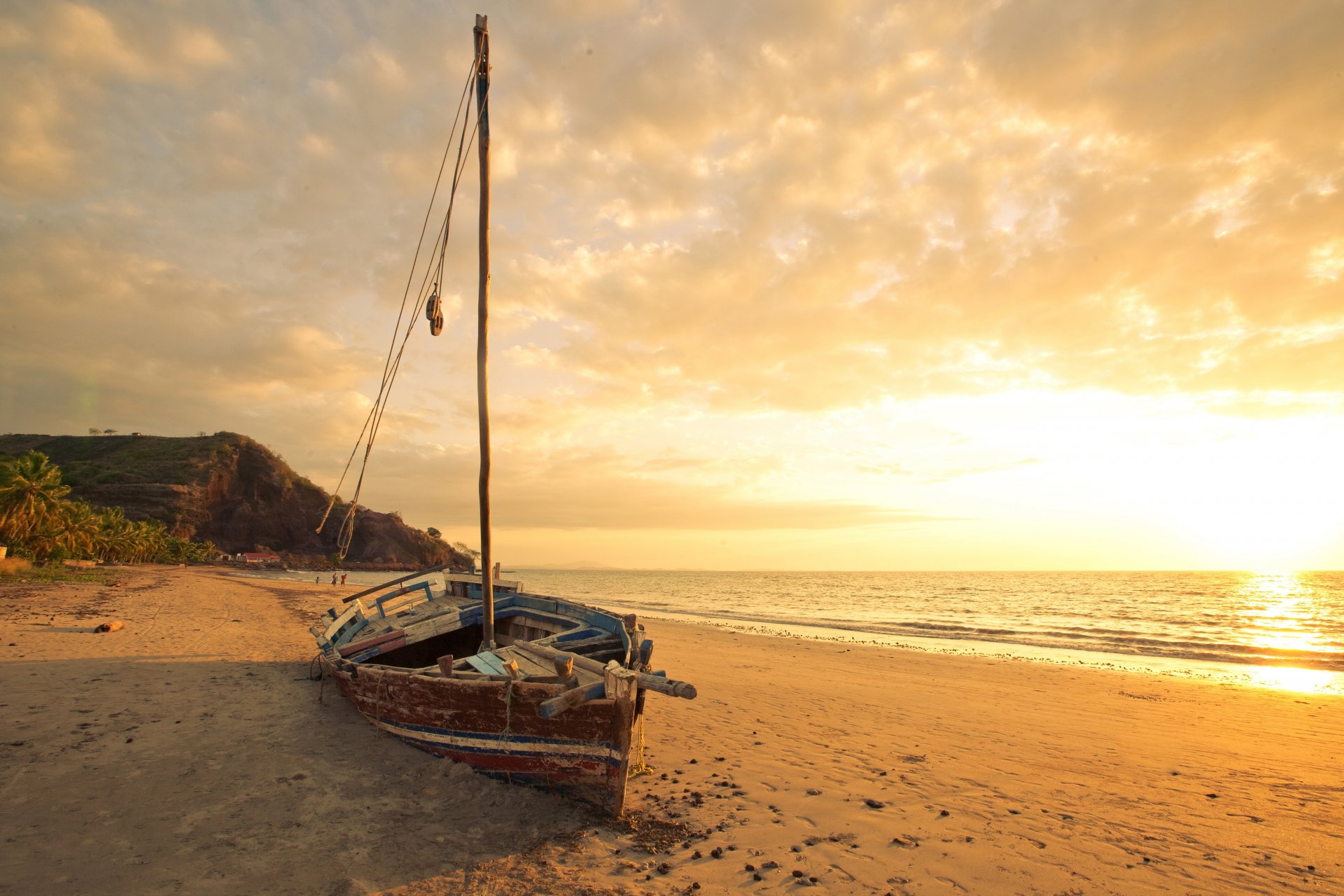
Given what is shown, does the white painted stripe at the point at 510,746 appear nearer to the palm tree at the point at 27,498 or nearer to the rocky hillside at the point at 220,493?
the palm tree at the point at 27,498

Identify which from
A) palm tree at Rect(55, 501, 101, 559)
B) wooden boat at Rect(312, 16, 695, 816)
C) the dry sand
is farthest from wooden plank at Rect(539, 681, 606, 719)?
palm tree at Rect(55, 501, 101, 559)

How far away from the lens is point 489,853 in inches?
224

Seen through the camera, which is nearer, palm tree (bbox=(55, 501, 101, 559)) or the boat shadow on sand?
the boat shadow on sand

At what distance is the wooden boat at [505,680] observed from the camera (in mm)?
6297

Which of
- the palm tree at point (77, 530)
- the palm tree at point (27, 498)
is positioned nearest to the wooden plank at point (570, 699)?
the palm tree at point (27, 498)

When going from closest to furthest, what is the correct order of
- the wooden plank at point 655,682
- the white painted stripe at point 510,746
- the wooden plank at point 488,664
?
the wooden plank at point 655,682 < the white painted stripe at point 510,746 < the wooden plank at point 488,664

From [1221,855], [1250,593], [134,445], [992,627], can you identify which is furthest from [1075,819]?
[134,445]

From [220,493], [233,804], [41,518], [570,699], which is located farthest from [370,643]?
[220,493]

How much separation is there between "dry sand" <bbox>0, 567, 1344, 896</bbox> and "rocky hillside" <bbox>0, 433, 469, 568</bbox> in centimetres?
9496

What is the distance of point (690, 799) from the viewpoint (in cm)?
723

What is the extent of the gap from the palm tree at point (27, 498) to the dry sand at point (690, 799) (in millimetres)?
34161

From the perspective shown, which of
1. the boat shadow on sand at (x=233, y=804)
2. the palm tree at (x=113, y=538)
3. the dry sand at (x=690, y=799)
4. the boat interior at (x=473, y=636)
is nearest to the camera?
the boat shadow on sand at (x=233, y=804)

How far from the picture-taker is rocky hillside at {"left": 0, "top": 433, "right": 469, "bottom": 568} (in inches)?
3378

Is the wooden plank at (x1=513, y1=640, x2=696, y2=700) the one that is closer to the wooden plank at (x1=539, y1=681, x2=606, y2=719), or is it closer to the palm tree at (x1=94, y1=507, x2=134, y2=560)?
the wooden plank at (x1=539, y1=681, x2=606, y2=719)
